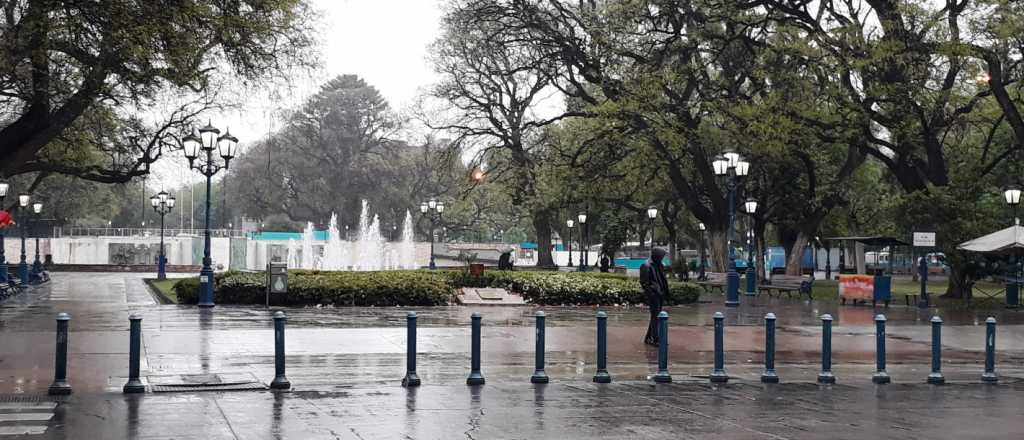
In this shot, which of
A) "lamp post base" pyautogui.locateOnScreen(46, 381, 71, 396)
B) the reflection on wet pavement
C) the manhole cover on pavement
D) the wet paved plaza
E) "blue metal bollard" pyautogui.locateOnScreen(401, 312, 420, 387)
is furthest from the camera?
the reflection on wet pavement

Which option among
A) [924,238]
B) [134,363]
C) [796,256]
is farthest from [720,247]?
[134,363]

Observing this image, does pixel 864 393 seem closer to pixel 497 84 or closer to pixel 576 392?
pixel 576 392

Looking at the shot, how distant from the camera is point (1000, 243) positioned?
30688mm

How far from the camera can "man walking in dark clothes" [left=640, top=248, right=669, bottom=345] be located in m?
18.7

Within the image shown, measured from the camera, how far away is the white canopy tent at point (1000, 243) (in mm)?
30328

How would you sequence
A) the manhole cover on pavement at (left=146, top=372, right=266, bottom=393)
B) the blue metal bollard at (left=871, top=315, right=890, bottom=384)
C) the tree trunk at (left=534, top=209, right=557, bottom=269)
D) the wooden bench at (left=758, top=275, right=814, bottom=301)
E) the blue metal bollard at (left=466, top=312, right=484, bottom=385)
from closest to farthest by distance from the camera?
the manhole cover on pavement at (left=146, top=372, right=266, bottom=393) < the blue metal bollard at (left=466, top=312, right=484, bottom=385) < the blue metal bollard at (left=871, top=315, right=890, bottom=384) < the wooden bench at (left=758, top=275, right=814, bottom=301) < the tree trunk at (left=534, top=209, right=557, bottom=269)

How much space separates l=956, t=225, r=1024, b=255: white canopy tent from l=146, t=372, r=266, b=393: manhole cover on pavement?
2454 cm

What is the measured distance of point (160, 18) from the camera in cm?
2080

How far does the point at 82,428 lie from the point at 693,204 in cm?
3743

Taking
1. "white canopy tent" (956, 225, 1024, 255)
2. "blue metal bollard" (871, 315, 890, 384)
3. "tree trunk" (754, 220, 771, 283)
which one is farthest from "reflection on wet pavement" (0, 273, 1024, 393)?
"tree trunk" (754, 220, 771, 283)

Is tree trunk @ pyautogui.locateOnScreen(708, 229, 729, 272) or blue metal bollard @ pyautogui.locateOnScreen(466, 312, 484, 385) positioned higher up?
tree trunk @ pyautogui.locateOnScreen(708, 229, 729, 272)

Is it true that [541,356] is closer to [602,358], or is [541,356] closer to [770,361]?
[602,358]

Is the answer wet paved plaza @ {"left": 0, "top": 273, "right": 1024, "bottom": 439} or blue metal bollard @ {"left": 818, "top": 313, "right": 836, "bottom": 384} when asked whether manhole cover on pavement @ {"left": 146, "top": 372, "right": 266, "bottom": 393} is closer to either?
wet paved plaza @ {"left": 0, "top": 273, "right": 1024, "bottom": 439}

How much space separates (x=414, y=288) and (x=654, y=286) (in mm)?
11535
